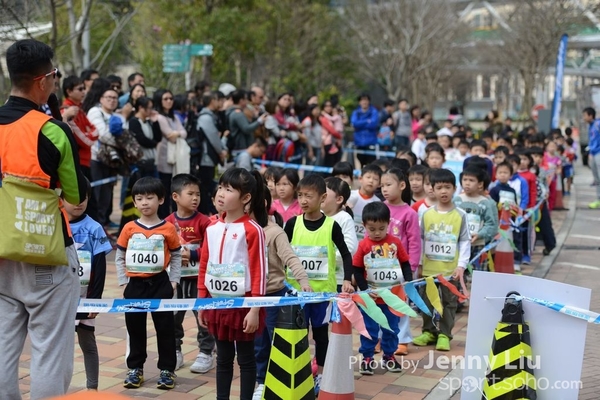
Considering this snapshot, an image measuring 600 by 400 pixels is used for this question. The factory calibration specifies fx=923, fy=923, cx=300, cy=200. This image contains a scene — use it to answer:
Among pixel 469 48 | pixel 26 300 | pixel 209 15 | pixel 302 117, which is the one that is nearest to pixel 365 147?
pixel 302 117

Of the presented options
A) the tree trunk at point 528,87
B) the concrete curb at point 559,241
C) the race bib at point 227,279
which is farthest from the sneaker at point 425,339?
the tree trunk at point 528,87

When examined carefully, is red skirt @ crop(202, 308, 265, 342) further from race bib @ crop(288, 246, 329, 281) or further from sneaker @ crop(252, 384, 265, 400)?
race bib @ crop(288, 246, 329, 281)

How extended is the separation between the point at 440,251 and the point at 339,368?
2.32 meters

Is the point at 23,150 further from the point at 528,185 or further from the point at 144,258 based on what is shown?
the point at 528,185

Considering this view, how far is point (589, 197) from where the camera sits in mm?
21188

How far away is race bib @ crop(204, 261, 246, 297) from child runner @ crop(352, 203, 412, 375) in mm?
1671

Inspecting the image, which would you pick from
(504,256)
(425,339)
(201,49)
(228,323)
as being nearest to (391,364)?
(425,339)

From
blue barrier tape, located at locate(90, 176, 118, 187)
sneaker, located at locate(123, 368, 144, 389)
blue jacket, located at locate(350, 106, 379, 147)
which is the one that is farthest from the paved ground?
blue jacket, located at locate(350, 106, 379, 147)

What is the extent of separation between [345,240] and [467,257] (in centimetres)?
125

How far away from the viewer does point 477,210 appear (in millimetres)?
9133

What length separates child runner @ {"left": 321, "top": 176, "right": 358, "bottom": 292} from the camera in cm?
715

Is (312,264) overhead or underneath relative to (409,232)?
underneath

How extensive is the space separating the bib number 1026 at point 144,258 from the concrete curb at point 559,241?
5993 millimetres

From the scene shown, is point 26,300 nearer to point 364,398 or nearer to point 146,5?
point 364,398
